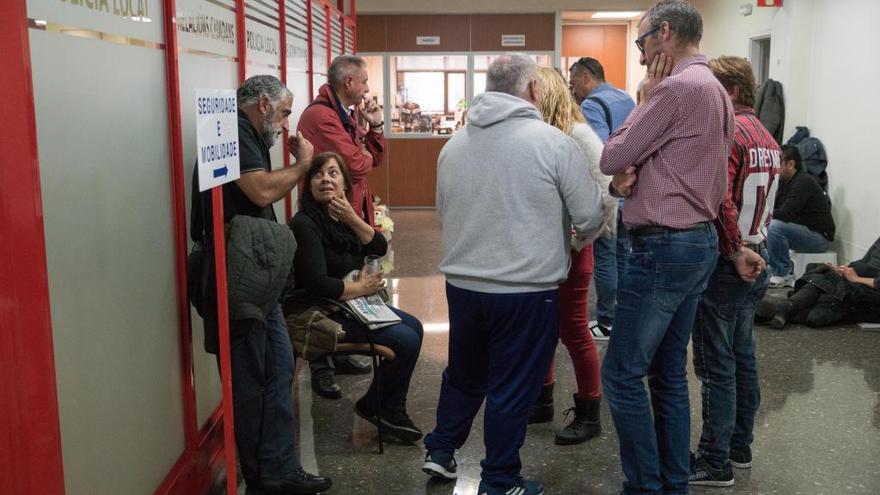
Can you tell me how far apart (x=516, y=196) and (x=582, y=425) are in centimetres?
135

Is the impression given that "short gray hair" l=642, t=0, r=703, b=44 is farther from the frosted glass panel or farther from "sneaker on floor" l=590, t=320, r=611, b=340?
"sneaker on floor" l=590, t=320, r=611, b=340

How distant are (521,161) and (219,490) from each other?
66.5 inches

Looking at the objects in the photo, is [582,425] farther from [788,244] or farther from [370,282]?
[788,244]

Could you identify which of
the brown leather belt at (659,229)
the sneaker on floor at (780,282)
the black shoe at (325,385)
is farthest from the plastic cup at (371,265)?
the sneaker on floor at (780,282)

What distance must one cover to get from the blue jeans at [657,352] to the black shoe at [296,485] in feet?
3.61

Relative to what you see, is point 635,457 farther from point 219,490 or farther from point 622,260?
point 622,260

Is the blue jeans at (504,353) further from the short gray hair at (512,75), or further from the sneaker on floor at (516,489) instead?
the short gray hair at (512,75)

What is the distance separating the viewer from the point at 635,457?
2779mm

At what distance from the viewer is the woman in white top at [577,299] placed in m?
3.26

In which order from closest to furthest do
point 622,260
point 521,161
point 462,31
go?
point 521,161
point 622,260
point 462,31

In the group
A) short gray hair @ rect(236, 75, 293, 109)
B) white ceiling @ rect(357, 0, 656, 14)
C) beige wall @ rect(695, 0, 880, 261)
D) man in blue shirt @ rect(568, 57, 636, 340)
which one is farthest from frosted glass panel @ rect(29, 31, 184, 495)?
white ceiling @ rect(357, 0, 656, 14)

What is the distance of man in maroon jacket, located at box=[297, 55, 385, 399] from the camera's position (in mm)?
4266

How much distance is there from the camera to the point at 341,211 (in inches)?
139

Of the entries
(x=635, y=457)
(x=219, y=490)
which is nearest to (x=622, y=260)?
(x=635, y=457)
